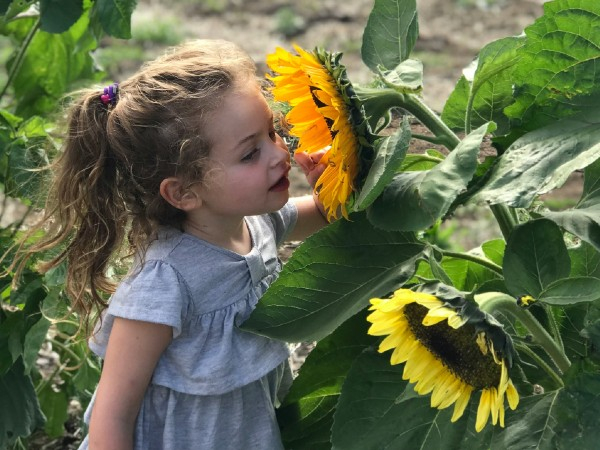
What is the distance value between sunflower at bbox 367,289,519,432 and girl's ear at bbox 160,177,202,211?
376mm

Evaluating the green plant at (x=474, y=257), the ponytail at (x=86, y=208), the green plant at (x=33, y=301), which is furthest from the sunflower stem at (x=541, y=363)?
the green plant at (x=33, y=301)

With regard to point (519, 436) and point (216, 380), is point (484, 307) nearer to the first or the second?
point (519, 436)

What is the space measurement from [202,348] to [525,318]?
0.46 meters

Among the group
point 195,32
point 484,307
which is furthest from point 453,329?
point 195,32

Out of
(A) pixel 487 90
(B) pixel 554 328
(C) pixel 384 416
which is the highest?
(A) pixel 487 90

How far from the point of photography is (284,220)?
1.87m

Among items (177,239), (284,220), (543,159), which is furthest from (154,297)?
(543,159)

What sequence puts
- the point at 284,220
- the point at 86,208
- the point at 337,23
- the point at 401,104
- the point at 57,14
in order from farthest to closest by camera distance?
1. the point at 337,23
2. the point at 57,14
3. the point at 284,220
4. the point at 86,208
5. the point at 401,104

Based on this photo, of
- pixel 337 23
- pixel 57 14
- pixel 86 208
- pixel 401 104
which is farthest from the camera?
pixel 337 23

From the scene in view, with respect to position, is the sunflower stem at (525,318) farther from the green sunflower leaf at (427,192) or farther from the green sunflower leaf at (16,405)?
the green sunflower leaf at (16,405)

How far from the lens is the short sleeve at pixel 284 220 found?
187cm

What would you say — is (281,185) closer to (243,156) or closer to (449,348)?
(243,156)

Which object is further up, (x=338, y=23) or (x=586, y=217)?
(x=586, y=217)

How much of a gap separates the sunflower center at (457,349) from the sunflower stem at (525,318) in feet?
0.15
